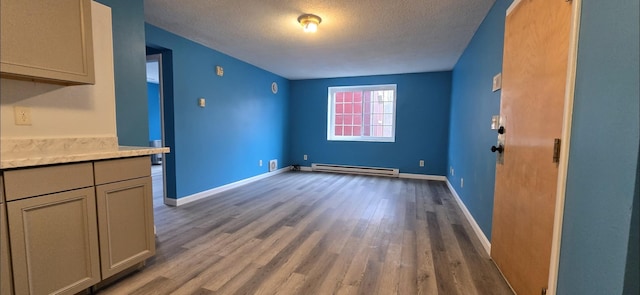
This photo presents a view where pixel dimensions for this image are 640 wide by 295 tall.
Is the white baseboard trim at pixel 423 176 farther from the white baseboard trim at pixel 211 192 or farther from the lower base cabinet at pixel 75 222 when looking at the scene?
the lower base cabinet at pixel 75 222

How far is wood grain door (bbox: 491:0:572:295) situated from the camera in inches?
48.2

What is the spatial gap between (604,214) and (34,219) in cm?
237

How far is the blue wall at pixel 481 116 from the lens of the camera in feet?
6.98

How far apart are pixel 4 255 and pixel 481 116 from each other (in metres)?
3.41

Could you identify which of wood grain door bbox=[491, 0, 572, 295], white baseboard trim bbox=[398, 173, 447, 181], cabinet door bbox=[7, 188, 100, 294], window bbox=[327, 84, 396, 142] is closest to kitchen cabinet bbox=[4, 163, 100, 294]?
cabinet door bbox=[7, 188, 100, 294]

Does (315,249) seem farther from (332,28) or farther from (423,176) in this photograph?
(423,176)

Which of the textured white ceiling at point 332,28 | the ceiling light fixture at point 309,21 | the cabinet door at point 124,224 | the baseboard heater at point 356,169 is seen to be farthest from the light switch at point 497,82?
the baseboard heater at point 356,169

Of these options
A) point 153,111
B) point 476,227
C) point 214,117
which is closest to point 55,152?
point 214,117

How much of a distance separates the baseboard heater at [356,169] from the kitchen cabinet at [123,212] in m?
4.25

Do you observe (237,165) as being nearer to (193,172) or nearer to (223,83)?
(193,172)

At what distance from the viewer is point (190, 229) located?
2.54 meters

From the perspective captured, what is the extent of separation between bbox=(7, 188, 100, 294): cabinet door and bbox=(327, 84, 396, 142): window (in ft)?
15.7

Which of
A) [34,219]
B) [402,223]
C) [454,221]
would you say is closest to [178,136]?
[34,219]

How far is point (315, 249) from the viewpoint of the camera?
2156 millimetres
